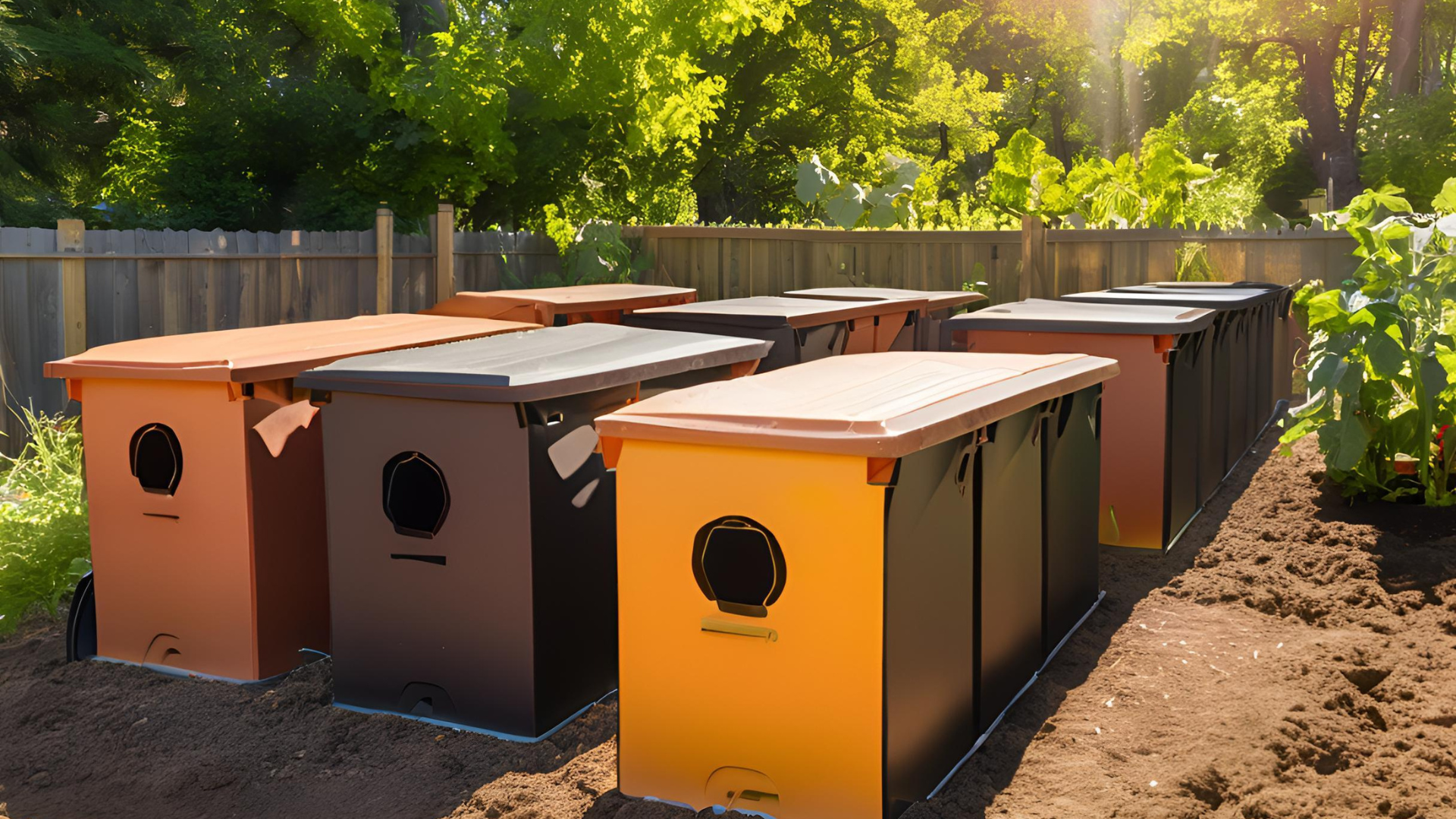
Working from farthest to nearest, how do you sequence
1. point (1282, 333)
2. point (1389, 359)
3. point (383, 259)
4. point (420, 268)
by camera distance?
point (1282, 333)
point (420, 268)
point (383, 259)
point (1389, 359)

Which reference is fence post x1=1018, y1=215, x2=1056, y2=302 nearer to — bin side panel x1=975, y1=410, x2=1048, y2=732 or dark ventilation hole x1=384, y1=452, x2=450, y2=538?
bin side panel x1=975, y1=410, x2=1048, y2=732

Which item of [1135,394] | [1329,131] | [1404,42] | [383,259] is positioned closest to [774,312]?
[1135,394]

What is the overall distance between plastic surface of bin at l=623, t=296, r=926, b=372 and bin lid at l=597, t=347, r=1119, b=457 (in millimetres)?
2080

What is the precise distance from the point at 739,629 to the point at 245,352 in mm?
2285

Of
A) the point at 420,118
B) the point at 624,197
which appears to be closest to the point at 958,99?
the point at 624,197

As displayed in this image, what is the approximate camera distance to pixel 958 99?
2883 cm

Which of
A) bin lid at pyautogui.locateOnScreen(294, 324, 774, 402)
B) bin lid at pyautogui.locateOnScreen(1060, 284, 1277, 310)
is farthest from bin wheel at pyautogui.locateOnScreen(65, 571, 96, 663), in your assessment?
bin lid at pyautogui.locateOnScreen(1060, 284, 1277, 310)

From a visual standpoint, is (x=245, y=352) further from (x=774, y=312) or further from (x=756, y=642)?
(x=774, y=312)

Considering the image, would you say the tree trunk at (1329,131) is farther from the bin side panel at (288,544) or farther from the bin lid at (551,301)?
the bin side panel at (288,544)

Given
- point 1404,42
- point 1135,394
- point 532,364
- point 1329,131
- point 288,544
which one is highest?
point 1404,42

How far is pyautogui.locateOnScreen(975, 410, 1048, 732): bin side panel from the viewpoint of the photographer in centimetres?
371

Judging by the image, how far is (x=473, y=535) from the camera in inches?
153

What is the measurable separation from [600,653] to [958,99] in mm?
26538

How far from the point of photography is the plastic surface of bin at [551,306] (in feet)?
23.2
